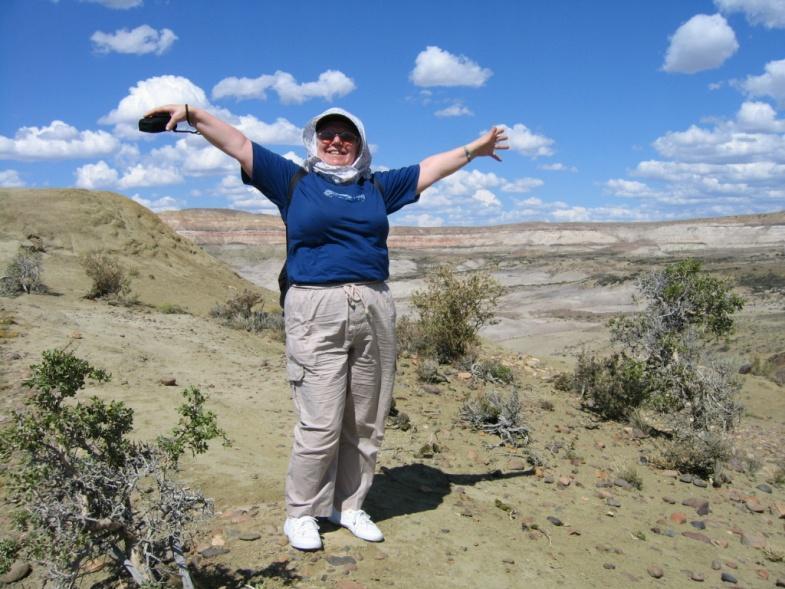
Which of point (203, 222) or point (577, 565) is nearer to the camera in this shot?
point (577, 565)

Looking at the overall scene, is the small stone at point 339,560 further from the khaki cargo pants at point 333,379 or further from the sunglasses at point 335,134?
the sunglasses at point 335,134

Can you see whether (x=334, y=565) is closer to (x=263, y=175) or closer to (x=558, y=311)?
(x=263, y=175)

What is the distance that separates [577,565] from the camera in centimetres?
337

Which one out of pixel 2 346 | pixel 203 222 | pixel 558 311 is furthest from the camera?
pixel 203 222

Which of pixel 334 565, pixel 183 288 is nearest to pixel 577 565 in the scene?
pixel 334 565

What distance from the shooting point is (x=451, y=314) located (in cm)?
835

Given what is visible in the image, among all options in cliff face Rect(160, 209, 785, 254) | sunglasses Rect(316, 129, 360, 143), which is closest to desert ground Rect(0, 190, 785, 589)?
sunglasses Rect(316, 129, 360, 143)

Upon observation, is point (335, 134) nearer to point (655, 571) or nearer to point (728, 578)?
point (655, 571)

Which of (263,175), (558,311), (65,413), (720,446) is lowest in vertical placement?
(558,311)

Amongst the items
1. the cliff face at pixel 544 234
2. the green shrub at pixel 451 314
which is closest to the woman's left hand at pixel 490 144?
the green shrub at pixel 451 314

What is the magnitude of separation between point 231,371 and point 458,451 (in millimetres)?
2894

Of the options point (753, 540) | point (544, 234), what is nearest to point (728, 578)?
point (753, 540)

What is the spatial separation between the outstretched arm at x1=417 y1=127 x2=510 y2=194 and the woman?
1.11ft

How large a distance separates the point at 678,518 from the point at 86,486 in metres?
3.81
